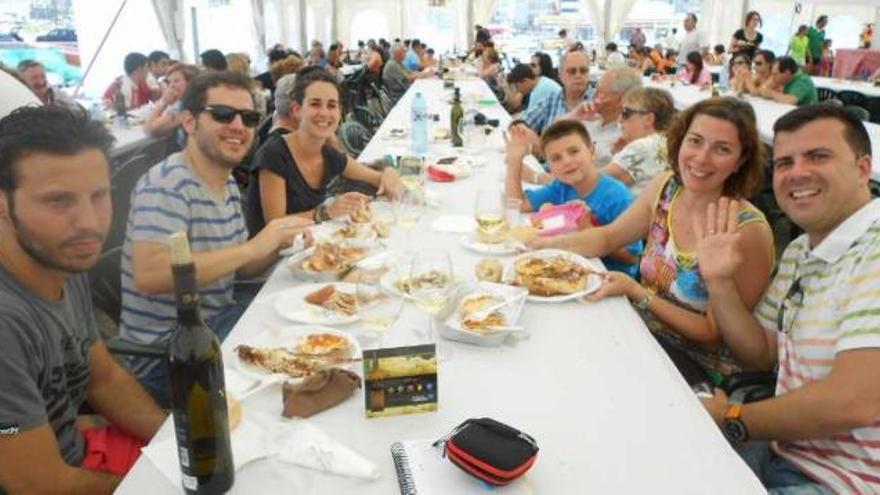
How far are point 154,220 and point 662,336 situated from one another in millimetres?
1620

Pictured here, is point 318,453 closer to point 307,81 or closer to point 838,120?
point 838,120

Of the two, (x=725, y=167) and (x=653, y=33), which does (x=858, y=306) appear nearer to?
(x=725, y=167)

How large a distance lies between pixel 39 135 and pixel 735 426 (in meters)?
1.67

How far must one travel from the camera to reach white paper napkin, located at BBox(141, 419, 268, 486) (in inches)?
43.8

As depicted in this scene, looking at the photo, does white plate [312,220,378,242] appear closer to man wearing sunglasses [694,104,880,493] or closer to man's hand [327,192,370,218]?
man's hand [327,192,370,218]

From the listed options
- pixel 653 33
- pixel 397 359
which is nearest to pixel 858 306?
pixel 397 359

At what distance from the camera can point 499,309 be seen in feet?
5.62

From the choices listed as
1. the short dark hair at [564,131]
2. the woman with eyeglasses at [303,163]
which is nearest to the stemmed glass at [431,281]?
the woman with eyeglasses at [303,163]

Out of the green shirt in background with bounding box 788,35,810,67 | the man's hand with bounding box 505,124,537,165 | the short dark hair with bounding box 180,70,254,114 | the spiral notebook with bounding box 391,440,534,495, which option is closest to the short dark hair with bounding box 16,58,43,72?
the short dark hair with bounding box 180,70,254,114

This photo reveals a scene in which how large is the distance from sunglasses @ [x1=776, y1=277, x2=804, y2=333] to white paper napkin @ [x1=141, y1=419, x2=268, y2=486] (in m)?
1.29

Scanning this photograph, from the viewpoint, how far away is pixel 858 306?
4.76 feet

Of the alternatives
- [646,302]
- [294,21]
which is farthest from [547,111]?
[294,21]

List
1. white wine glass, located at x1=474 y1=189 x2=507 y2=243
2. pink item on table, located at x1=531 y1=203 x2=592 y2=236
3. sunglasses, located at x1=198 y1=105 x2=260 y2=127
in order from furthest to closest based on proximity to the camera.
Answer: pink item on table, located at x1=531 y1=203 x2=592 y2=236
white wine glass, located at x1=474 y1=189 x2=507 y2=243
sunglasses, located at x1=198 y1=105 x2=260 y2=127

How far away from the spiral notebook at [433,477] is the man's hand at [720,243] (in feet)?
3.32
